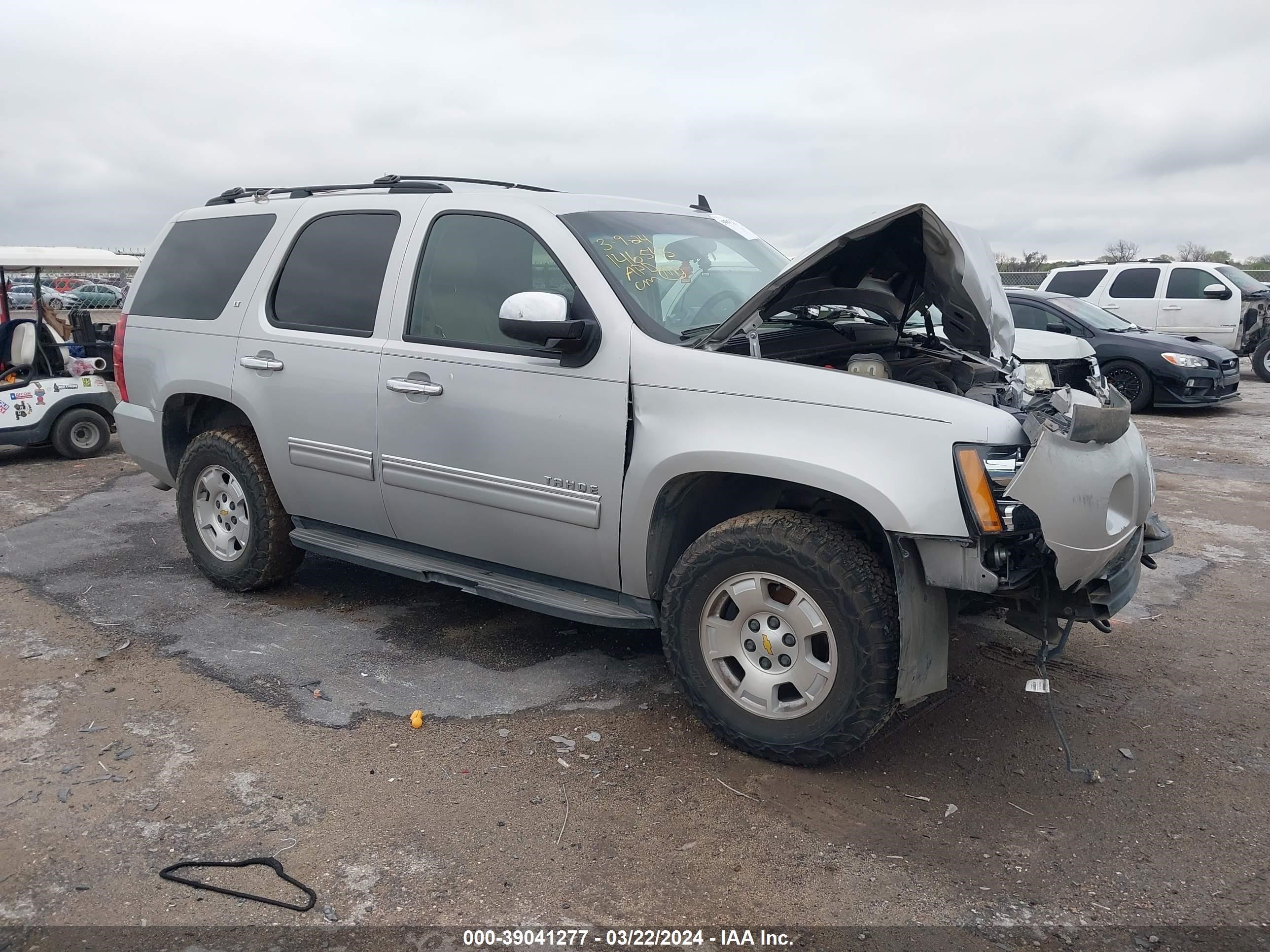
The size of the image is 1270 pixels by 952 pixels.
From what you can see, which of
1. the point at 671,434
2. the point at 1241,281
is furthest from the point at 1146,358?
the point at 671,434

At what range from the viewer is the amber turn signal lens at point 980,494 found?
313 centimetres

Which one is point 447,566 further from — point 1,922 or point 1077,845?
point 1077,845

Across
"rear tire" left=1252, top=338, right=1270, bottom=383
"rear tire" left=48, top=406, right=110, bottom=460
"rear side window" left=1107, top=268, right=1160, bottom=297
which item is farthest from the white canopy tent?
"rear tire" left=1252, top=338, right=1270, bottom=383

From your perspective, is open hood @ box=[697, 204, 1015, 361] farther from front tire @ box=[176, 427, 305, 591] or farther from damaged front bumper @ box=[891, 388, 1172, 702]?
front tire @ box=[176, 427, 305, 591]

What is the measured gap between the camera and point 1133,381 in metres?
12.8

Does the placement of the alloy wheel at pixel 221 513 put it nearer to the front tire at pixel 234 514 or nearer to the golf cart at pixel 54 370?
the front tire at pixel 234 514

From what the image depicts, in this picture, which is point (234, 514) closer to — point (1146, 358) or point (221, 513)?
point (221, 513)

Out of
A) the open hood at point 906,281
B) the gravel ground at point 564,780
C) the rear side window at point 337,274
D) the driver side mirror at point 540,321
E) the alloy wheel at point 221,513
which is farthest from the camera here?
the alloy wheel at point 221,513

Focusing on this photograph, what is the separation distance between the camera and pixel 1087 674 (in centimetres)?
452

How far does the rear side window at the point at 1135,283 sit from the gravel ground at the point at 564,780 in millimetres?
12055

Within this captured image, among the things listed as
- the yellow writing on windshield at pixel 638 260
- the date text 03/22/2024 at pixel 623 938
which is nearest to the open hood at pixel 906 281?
the yellow writing on windshield at pixel 638 260

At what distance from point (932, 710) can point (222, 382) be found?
12.3 feet

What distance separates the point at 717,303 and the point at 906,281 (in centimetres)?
79

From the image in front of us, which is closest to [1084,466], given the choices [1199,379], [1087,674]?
[1087,674]
